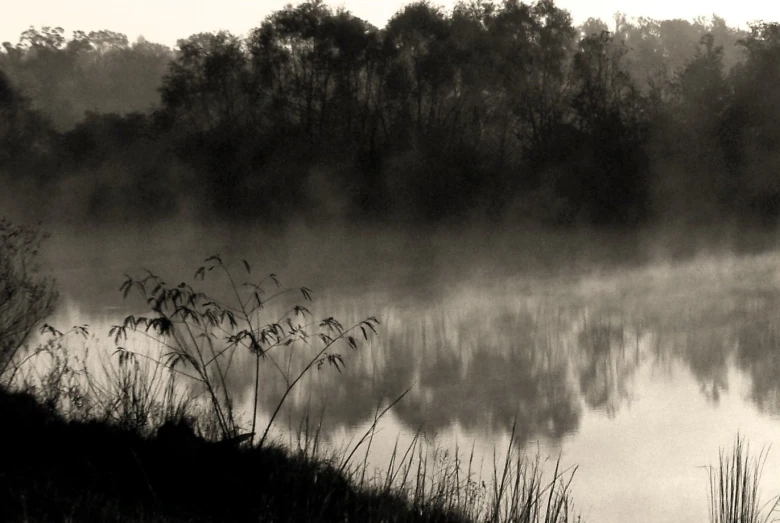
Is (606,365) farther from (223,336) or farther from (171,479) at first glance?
(171,479)

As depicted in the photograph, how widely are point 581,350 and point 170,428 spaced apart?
44.0 ft

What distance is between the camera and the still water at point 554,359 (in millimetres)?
12258

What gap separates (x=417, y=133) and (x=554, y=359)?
53.1 feet

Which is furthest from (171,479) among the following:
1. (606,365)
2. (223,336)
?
(606,365)

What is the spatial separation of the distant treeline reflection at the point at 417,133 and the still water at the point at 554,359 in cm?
191

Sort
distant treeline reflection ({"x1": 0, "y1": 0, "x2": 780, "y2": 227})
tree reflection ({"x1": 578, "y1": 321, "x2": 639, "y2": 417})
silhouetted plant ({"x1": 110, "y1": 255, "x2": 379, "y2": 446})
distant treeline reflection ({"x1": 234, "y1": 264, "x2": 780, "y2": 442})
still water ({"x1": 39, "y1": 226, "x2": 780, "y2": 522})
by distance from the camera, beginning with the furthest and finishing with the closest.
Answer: distant treeline reflection ({"x1": 0, "y1": 0, "x2": 780, "y2": 227}) < tree reflection ({"x1": 578, "y1": 321, "x2": 639, "y2": 417}) < distant treeline reflection ({"x1": 234, "y1": 264, "x2": 780, "y2": 442}) < still water ({"x1": 39, "y1": 226, "x2": 780, "y2": 522}) < silhouetted plant ({"x1": 110, "y1": 255, "x2": 379, "y2": 446})

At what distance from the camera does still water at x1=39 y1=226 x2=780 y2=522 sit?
1226cm

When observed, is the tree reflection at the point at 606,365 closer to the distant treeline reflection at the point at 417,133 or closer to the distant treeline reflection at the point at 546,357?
the distant treeline reflection at the point at 546,357

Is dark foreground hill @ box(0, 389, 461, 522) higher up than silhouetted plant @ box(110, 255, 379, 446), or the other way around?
silhouetted plant @ box(110, 255, 379, 446)

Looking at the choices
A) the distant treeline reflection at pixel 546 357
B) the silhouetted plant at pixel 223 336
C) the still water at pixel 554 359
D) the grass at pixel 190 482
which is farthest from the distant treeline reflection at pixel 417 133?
the grass at pixel 190 482

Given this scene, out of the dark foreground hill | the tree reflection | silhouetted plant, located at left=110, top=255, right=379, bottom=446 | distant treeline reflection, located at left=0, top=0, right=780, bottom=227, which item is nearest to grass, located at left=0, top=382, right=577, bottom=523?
the dark foreground hill

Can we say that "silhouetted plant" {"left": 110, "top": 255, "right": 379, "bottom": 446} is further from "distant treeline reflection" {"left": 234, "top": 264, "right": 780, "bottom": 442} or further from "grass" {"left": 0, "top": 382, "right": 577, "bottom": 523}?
"distant treeline reflection" {"left": 234, "top": 264, "right": 780, "bottom": 442}

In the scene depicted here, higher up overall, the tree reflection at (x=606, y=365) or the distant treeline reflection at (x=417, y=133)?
the distant treeline reflection at (x=417, y=133)

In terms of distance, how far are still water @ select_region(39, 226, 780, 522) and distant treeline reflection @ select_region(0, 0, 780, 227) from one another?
6.25 ft
